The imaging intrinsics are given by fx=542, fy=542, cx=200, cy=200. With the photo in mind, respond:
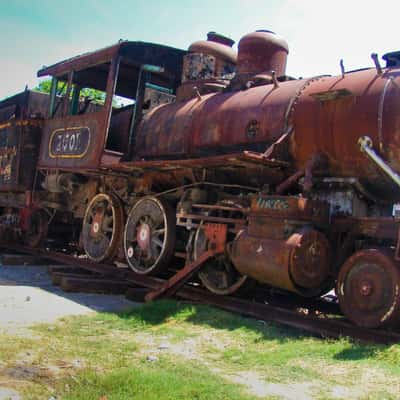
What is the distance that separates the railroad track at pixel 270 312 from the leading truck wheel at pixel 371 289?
11 cm

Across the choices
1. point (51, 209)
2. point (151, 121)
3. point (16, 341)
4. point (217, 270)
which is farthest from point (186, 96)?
point (16, 341)

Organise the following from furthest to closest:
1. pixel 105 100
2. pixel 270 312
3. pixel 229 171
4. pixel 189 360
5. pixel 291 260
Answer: pixel 105 100
pixel 229 171
pixel 270 312
pixel 291 260
pixel 189 360

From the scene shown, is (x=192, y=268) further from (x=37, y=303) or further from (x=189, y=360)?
(x=189, y=360)

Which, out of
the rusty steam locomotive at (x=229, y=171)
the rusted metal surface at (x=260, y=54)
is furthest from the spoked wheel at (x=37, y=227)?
the rusted metal surface at (x=260, y=54)

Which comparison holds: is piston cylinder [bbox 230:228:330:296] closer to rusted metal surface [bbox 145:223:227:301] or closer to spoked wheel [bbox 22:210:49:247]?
rusted metal surface [bbox 145:223:227:301]

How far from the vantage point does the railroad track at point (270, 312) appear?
179 inches

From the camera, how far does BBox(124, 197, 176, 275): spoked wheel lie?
721cm

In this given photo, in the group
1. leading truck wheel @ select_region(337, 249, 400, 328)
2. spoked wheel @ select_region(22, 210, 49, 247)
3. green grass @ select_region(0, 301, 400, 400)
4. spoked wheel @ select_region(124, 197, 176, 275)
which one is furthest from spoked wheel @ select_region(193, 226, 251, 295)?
spoked wheel @ select_region(22, 210, 49, 247)

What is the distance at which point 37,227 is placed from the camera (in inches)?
426

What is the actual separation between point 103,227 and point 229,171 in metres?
2.72

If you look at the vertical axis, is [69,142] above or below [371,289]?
above

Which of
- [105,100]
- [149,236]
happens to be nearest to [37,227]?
[105,100]

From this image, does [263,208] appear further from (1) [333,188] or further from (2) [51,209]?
(2) [51,209]

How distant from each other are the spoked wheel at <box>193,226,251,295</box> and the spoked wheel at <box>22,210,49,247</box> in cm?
493
